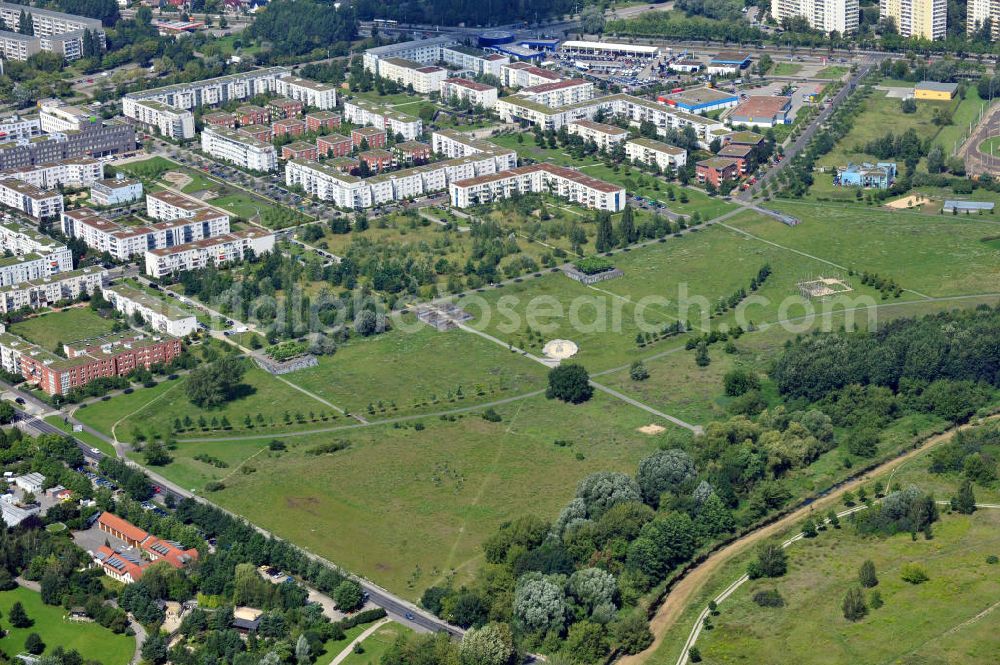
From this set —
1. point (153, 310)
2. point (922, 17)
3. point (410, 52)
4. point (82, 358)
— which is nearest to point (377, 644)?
point (82, 358)

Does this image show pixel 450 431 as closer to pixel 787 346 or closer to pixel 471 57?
pixel 787 346

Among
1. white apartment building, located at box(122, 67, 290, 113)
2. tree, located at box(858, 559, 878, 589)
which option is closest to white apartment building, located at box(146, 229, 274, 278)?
white apartment building, located at box(122, 67, 290, 113)

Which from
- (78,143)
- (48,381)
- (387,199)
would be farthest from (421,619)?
(78,143)

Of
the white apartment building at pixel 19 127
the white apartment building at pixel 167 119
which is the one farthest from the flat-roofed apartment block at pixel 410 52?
the white apartment building at pixel 19 127

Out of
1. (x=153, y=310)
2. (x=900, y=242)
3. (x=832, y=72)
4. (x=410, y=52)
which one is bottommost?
(x=900, y=242)

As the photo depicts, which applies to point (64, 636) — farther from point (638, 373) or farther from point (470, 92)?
point (470, 92)

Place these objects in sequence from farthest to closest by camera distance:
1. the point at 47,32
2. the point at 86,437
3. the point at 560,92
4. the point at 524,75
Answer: the point at 47,32
the point at 524,75
the point at 560,92
the point at 86,437
